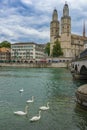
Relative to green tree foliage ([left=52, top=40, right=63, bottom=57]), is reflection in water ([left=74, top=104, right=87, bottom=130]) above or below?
below

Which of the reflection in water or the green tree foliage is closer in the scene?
the reflection in water

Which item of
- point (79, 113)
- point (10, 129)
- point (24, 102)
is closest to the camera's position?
point (10, 129)

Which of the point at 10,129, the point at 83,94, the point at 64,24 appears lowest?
the point at 10,129

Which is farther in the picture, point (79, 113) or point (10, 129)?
point (79, 113)

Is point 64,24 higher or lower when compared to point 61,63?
higher

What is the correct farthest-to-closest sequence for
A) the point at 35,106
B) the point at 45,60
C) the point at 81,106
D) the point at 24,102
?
the point at 45,60 < the point at 24,102 < the point at 35,106 < the point at 81,106

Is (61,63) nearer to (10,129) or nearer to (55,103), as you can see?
(55,103)

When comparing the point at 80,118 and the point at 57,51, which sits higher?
the point at 57,51

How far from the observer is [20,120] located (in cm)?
2327

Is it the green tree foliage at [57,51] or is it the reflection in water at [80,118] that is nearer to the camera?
the reflection in water at [80,118]

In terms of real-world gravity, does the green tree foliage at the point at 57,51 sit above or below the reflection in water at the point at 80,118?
above

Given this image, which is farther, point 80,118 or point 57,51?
point 57,51

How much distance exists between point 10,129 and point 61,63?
16126 cm

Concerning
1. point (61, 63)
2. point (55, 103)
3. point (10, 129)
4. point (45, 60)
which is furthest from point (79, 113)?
point (45, 60)
